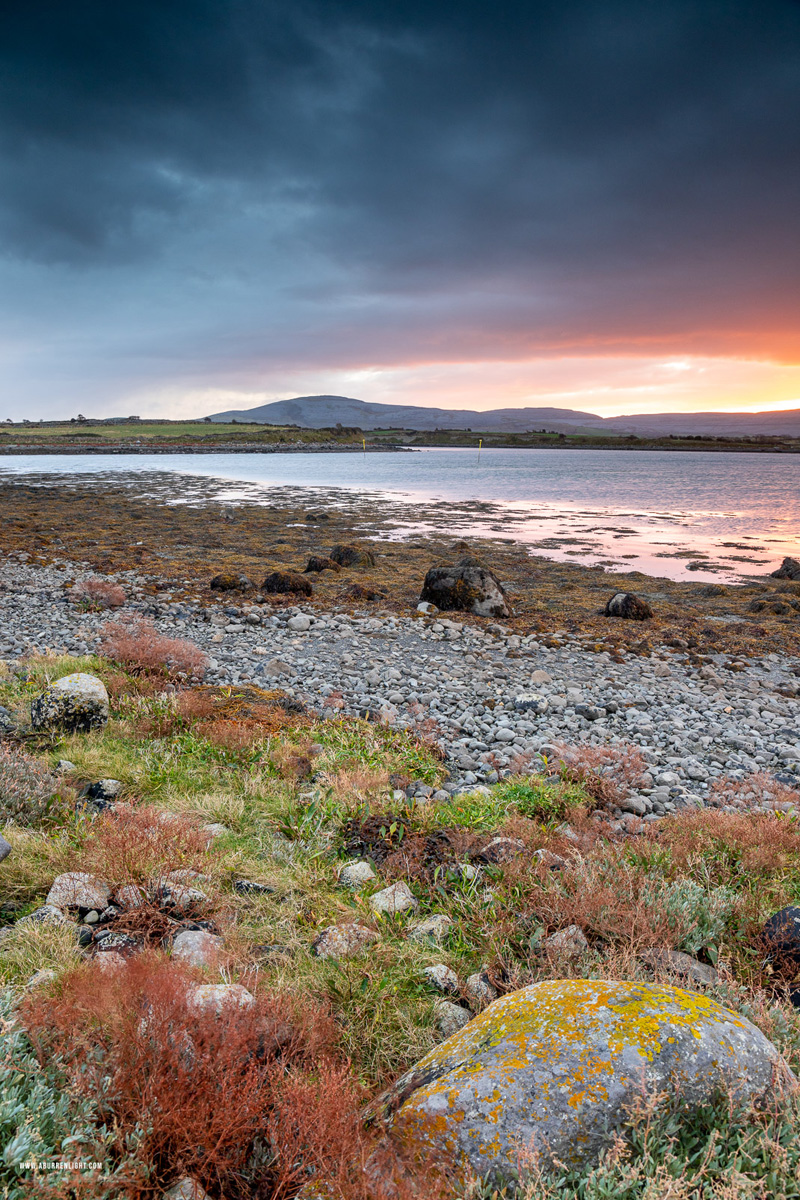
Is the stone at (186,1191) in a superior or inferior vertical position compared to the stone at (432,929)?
superior

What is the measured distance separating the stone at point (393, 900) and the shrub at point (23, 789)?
3230mm

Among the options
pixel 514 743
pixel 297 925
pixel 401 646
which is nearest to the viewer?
pixel 297 925

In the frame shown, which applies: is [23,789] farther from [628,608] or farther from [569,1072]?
[628,608]

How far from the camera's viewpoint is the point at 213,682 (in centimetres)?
1037

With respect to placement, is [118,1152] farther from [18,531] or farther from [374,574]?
[18,531]

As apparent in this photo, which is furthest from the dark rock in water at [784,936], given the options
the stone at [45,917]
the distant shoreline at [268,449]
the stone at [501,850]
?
the distant shoreline at [268,449]

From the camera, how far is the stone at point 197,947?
3660mm

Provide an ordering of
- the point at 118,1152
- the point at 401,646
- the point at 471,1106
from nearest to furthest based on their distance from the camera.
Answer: the point at 118,1152, the point at 471,1106, the point at 401,646

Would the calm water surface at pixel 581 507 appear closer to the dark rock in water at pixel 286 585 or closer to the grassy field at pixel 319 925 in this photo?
the dark rock in water at pixel 286 585

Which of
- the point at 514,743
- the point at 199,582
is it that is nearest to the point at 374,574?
the point at 199,582

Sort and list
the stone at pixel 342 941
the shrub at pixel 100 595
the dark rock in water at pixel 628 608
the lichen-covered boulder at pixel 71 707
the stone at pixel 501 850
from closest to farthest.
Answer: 1. the stone at pixel 342 941
2. the stone at pixel 501 850
3. the lichen-covered boulder at pixel 71 707
4. the shrub at pixel 100 595
5. the dark rock in water at pixel 628 608

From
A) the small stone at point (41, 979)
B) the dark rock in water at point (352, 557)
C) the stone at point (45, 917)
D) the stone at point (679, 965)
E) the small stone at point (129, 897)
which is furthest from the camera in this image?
the dark rock in water at point (352, 557)

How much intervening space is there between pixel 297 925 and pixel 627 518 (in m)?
39.9

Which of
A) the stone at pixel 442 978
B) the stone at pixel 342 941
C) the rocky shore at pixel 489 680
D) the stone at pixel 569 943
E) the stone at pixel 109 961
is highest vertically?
the stone at pixel 109 961
